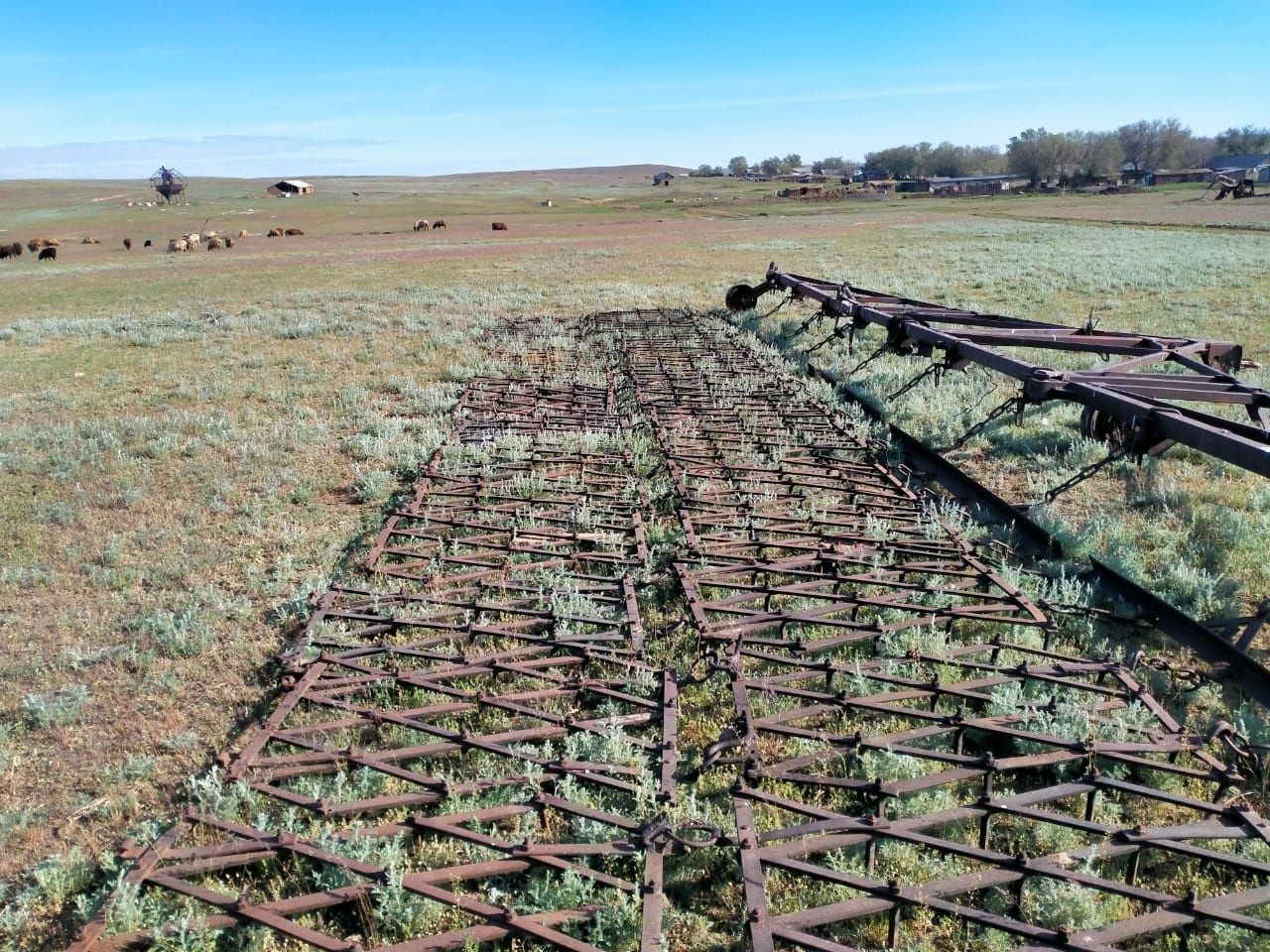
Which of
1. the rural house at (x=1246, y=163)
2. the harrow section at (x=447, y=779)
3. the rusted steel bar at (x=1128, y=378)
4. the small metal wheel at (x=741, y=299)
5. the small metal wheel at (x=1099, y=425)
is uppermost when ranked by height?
the rural house at (x=1246, y=163)

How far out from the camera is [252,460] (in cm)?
854

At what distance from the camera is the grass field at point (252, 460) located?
4.31 metres

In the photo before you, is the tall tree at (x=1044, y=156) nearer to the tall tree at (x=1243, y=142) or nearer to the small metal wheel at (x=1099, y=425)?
the tall tree at (x=1243, y=142)

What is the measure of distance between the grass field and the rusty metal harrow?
2.11 feet

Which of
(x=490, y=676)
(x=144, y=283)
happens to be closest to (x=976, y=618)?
(x=490, y=676)

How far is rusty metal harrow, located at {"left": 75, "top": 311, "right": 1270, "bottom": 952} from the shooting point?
2873mm

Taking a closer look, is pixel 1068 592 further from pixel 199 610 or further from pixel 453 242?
pixel 453 242

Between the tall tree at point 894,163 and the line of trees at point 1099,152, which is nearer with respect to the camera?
the line of trees at point 1099,152

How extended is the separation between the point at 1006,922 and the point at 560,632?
279 cm

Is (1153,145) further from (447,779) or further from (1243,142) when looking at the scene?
(447,779)

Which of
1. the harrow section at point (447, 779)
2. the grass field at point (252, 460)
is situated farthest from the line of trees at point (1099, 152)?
the harrow section at point (447, 779)

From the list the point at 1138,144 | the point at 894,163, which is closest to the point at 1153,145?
the point at 1138,144

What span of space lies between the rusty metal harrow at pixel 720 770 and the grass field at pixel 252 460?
0.64 meters

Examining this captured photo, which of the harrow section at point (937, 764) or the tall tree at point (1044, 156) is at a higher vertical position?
the tall tree at point (1044, 156)
